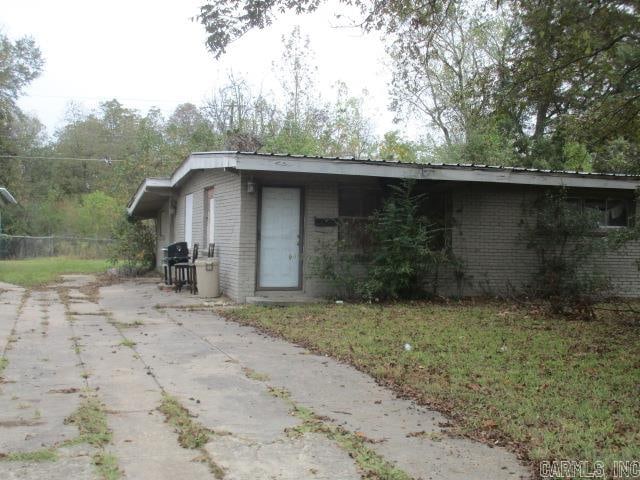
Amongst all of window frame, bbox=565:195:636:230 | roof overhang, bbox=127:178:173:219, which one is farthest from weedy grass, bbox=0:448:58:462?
roof overhang, bbox=127:178:173:219

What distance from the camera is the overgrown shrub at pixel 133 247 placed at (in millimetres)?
22906

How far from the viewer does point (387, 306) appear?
39.0 ft

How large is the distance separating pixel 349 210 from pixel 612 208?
6458 millimetres

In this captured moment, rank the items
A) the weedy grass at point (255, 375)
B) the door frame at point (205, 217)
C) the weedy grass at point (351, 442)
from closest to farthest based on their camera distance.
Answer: the weedy grass at point (351, 442) → the weedy grass at point (255, 375) → the door frame at point (205, 217)

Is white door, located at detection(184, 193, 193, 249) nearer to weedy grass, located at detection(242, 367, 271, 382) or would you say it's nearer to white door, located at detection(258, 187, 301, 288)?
white door, located at detection(258, 187, 301, 288)

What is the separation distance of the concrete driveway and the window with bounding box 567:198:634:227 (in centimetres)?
932

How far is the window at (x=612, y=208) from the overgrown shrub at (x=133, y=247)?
590 inches

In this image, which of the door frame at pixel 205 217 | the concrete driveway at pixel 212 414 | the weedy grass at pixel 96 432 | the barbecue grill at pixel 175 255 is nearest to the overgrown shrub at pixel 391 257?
the concrete driveway at pixel 212 414

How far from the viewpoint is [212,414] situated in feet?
16.5

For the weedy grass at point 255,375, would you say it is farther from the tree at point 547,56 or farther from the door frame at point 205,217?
the door frame at point 205,217

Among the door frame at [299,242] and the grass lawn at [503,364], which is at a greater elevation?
the door frame at [299,242]

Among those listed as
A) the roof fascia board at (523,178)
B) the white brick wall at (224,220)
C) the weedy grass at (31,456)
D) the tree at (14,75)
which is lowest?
the weedy grass at (31,456)

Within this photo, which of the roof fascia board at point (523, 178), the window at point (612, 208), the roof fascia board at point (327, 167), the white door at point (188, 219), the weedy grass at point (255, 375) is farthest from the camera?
the white door at point (188, 219)

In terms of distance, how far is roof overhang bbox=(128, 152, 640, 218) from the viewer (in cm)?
1130
